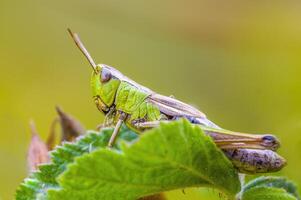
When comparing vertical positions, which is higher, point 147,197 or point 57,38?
point 57,38

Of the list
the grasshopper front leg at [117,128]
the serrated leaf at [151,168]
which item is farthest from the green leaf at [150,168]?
the grasshopper front leg at [117,128]

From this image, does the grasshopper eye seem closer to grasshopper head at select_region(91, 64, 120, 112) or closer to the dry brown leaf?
grasshopper head at select_region(91, 64, 120, 112)

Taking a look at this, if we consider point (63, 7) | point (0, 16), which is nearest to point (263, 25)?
point (63, 7)

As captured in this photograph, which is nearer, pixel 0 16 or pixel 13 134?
pixel 13 134

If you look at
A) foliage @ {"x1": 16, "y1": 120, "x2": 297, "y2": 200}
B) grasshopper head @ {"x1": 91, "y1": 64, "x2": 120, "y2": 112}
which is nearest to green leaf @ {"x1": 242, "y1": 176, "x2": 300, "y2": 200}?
foliage @ {"x1": 16, "y1": 120, "x2": 297, "y2": 200}

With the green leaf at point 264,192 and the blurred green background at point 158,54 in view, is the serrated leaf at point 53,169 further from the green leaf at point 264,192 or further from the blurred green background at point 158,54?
the blurred green background at point 158,54

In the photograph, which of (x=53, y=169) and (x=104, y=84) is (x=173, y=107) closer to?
(x=104, y=84)

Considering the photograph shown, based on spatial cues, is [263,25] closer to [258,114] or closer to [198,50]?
[198,50]
